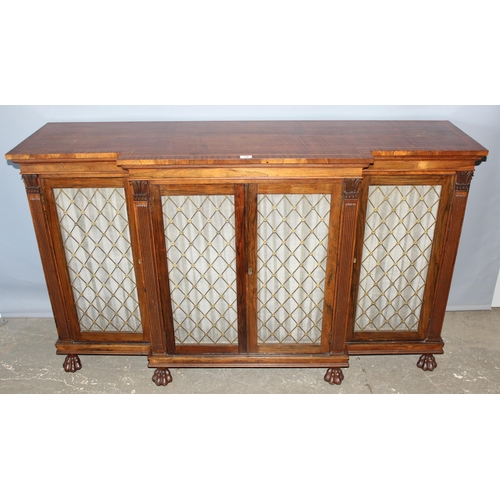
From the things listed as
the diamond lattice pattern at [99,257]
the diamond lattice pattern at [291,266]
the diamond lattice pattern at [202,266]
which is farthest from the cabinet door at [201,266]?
the diamond lattice pattern at [99,257]

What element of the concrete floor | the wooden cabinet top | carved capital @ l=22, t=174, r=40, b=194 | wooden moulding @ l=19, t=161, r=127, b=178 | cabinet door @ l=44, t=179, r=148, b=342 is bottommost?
the concrete floor

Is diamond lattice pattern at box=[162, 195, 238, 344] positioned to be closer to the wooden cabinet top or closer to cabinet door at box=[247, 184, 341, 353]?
cabinet door at box=[247, 184, 341, 353]

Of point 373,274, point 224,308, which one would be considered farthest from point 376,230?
point 224,308

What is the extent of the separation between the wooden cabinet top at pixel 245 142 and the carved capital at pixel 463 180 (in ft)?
0.34

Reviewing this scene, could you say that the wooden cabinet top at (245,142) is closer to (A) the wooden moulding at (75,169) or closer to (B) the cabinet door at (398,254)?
(A) the wooden moulding at (75,169)

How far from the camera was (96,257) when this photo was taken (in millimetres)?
3055

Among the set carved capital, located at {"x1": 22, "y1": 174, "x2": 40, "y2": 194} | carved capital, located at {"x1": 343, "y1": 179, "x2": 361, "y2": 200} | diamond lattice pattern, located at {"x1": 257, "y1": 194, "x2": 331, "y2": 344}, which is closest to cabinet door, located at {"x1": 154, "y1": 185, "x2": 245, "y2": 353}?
diamond lattice pattern, located at {"x1": 257, "y1": 194, "x2": 331, "y2": 344}

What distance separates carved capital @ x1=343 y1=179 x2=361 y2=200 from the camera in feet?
8.91

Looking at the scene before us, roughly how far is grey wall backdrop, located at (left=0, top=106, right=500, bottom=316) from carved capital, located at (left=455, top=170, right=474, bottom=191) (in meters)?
0.58

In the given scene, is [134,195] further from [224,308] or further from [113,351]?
[113,351]

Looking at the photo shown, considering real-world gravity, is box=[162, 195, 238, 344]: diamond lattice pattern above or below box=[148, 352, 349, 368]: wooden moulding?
above

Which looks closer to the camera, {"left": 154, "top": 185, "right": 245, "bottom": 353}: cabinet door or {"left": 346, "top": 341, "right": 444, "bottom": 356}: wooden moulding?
{"left": 154, "top": 185, "right": 245, "bottom": 353}: cabinet door

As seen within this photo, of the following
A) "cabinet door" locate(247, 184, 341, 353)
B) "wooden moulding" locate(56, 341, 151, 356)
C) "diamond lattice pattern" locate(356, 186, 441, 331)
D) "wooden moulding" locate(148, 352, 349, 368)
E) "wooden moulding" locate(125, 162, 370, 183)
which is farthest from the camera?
"wooden moulding" locate(56, 341, 151, 356)

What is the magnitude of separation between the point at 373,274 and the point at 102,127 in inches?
70.1
